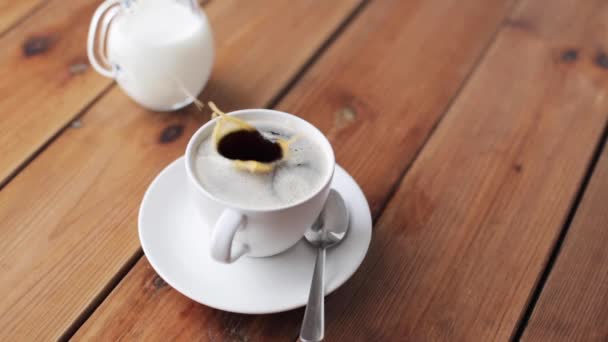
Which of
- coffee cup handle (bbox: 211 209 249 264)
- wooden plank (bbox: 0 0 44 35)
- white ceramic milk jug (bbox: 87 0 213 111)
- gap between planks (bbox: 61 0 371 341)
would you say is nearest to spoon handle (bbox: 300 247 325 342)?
coffee cup handle (bbox: 211 209 249 264)

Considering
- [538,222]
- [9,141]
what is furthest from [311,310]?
[9,141]

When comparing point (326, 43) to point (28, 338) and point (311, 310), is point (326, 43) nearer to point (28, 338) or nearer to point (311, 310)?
point (311, 310)

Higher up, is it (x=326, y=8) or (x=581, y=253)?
(x=326, y=8)

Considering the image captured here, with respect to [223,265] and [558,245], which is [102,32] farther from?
[558,245]

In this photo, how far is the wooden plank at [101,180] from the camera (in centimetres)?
74

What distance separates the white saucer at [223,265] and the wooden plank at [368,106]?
0.05 metres

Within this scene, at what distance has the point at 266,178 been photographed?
71 centimetres

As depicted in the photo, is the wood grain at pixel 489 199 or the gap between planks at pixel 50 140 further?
the gap between planks at pixel 50 140

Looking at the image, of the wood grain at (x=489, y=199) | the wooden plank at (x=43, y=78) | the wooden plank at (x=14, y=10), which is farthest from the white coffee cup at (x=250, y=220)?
the wooden plank at (x=14, y=10)

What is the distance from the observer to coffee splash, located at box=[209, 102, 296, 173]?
74cm

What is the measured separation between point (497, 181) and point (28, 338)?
681 mm

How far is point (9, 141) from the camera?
0.92 metres

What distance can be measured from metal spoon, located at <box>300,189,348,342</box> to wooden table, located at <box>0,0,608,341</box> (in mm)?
55

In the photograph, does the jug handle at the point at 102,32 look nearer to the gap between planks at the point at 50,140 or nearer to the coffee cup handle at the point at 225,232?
the gap between planks at the point at 50,140
